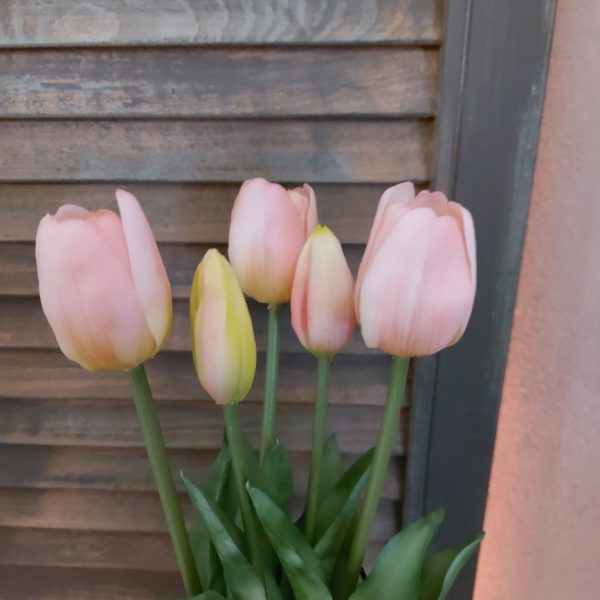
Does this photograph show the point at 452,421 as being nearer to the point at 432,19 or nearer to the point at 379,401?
the point at 379,401

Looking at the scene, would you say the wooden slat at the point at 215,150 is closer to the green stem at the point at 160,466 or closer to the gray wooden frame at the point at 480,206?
the gray wooden frame at the point at 480,206

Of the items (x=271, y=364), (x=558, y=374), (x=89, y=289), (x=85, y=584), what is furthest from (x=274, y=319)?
(x=85, y=584)

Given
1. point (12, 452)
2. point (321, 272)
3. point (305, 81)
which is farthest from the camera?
point (12, 452)

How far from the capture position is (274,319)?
1.54 ft

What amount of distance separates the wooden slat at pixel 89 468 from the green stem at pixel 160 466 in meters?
0.16

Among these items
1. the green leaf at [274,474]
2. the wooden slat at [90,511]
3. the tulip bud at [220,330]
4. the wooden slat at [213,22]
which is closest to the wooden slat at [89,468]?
the wooden slat at [90,511]

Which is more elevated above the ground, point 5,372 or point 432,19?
point 432,19

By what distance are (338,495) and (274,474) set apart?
56mm

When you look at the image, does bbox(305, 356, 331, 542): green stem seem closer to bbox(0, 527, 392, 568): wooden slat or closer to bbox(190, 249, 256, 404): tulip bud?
bbox(190, 249, 256, 404): tulip bud

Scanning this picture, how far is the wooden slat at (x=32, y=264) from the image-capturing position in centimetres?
56

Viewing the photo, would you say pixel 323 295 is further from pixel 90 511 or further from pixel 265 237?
pixel 90 511

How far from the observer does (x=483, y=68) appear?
487 millimetres

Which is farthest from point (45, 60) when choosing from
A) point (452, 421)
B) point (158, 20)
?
point (452, 421)

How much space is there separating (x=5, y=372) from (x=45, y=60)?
0.87 feet
